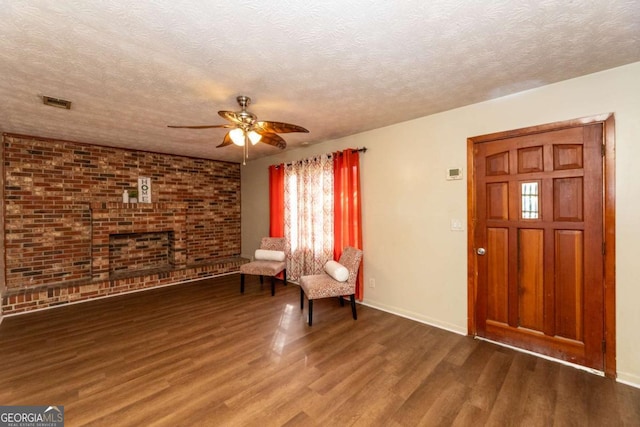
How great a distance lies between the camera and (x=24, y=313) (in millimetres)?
3535

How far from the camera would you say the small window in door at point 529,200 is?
246 cm

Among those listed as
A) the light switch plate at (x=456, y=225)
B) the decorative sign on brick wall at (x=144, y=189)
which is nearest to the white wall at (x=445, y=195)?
the light switch plate at (x=456, y=225)

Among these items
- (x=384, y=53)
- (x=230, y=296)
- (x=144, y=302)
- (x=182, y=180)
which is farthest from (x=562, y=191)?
(x=182, y=180)

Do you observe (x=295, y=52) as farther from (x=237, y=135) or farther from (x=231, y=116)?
(x=237, y=135)

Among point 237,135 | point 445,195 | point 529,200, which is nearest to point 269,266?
point 237,135

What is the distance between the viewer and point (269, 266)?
4.29 meters

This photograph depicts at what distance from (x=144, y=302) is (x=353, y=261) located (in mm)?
3120

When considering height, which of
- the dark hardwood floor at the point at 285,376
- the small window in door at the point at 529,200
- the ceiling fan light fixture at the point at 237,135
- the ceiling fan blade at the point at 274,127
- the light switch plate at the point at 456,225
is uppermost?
the ceiling fan blade at the point at 274,127

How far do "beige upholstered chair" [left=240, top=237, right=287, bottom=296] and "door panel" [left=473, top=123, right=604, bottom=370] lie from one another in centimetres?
276

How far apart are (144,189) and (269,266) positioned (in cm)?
268

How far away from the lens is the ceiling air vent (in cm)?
254

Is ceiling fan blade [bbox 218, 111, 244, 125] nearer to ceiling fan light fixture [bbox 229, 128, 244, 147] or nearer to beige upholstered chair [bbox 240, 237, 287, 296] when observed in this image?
ceiling fan light fixture [bbox 229, 128, 244, 147]

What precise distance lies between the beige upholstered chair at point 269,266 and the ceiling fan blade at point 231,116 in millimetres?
2508

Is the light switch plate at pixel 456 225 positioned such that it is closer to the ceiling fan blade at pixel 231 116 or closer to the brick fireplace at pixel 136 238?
the ceiling fan blade at pixel 231 116
